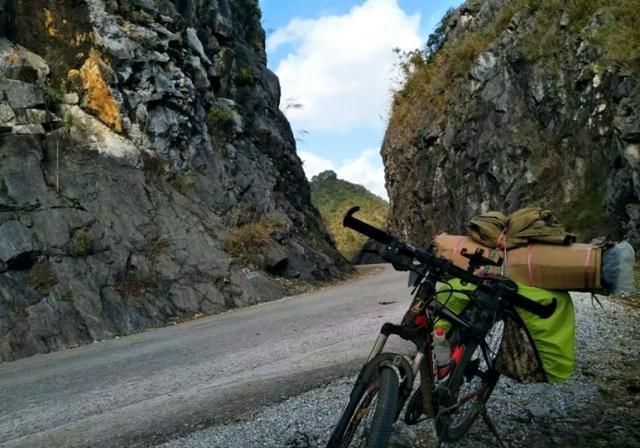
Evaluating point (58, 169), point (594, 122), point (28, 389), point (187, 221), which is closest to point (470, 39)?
point (594, 122)

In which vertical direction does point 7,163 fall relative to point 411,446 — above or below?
above

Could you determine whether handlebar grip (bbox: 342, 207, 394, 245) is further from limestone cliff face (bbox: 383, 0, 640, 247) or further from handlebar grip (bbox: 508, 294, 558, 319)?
limestone cliff face (bbox: 383, 0, 640, 247)

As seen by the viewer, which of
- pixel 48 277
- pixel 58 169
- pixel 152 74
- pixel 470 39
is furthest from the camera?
pixel 470 39

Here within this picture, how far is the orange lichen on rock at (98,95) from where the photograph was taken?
15055mm

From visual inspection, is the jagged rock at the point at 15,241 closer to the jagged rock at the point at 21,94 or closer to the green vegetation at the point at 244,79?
the jagged rock at the point at 21,94

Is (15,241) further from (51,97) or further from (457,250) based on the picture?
(457,250)

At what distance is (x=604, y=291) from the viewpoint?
10.4 ft

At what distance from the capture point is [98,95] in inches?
600

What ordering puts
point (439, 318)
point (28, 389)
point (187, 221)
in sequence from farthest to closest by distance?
point (187, 221), point (28, 389), point (439, 318)

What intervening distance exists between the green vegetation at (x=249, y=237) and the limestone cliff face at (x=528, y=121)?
9950 millimetres

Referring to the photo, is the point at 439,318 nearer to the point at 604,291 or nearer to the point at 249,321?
the point at 604,291

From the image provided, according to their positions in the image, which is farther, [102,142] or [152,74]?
[152,74]

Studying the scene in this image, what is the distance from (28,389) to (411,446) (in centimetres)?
508

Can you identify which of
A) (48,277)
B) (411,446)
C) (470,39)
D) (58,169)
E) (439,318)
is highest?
(470,39)
